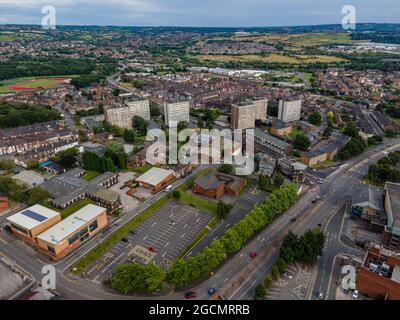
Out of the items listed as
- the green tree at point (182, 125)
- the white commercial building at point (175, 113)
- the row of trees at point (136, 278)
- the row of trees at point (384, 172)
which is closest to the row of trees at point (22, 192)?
the row of trees at point (136, 278)

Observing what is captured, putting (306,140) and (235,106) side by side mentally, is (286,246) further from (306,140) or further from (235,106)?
(235,106)

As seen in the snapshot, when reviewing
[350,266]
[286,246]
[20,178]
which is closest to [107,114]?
[20,178]

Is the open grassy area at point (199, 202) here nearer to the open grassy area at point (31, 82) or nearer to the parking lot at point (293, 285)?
the parking lot at point (293, 285)

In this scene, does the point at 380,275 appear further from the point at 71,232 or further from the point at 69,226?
the point at 69,226

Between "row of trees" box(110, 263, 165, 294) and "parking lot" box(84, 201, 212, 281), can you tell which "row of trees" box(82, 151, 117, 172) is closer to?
"parking lot" box(84, 201, 212, 281)

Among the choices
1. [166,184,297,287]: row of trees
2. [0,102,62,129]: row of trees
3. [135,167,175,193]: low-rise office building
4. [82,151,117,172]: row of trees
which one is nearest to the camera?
[166,184,297,287]: row of trees

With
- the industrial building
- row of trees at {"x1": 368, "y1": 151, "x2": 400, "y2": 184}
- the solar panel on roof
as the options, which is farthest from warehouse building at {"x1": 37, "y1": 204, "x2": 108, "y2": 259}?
the industrial building
